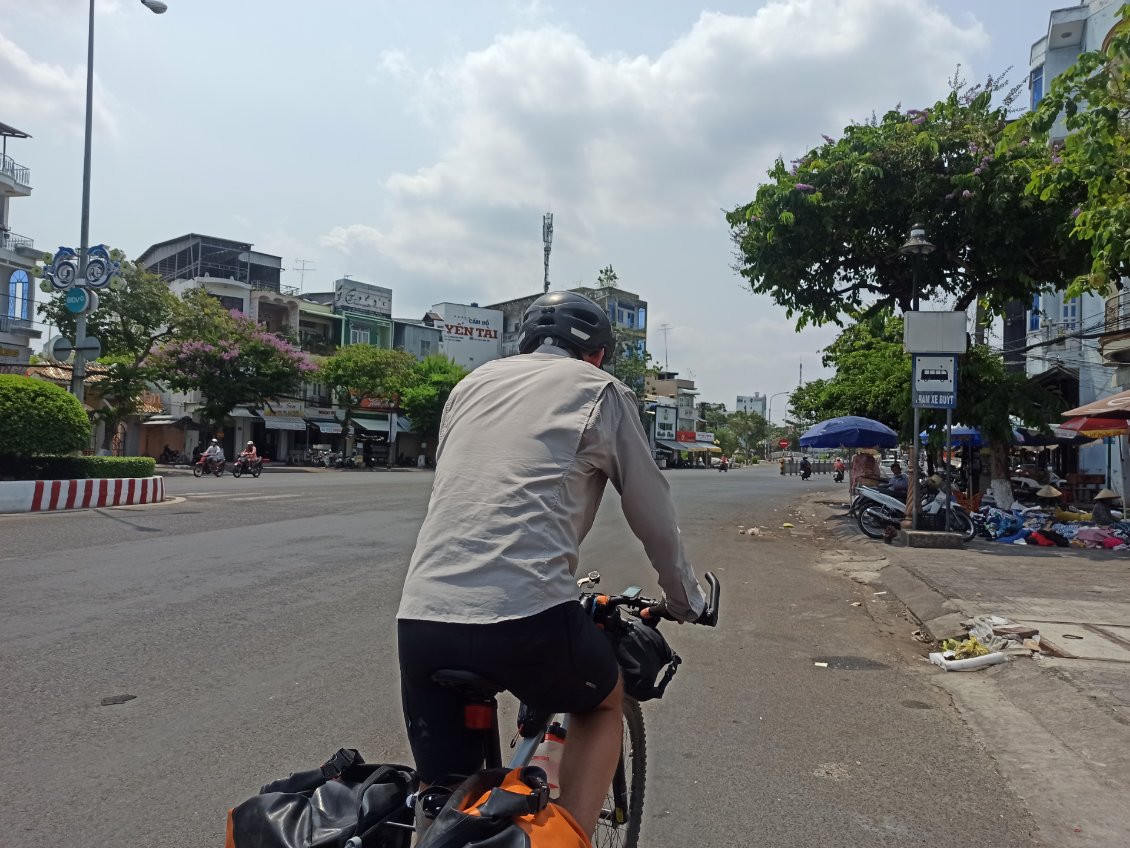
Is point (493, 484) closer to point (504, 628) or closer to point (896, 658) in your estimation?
point (504, 628)

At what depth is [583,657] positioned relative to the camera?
1921 millimetres

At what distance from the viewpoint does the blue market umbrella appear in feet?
62.8

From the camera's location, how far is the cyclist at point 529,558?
1.84 metres

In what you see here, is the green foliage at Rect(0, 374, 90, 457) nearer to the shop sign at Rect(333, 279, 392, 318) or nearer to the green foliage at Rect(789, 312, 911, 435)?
the green foliage at Rect(789, 312, 911, 435)

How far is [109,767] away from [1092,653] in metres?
5.89

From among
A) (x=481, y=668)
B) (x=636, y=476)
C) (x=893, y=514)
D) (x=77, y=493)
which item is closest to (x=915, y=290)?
(x=893, y=514)

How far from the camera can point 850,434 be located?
770 inches

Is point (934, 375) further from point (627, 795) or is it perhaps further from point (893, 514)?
point (627, 795)

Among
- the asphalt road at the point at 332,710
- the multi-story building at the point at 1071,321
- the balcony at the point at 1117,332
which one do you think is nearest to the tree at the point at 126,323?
the asphalt road at the point at 332,710

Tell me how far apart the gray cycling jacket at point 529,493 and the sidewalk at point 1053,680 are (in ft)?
7.67

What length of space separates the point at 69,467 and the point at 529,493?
18.7 m

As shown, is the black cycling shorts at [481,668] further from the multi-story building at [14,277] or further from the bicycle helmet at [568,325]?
the multi-story building at [14,277]

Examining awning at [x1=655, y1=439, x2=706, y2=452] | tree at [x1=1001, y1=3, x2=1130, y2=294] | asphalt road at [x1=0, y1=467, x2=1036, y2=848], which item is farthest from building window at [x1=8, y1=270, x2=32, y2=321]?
awning at [x1=655, y1=439, x2=706, y2=452]

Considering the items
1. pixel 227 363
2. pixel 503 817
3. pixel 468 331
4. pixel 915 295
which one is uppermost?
pixel 468 331
